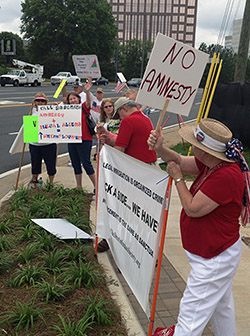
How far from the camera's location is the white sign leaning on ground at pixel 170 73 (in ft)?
9.55

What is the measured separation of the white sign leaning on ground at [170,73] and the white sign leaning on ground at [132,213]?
21.7 inches

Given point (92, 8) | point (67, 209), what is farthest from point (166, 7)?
point (67, 209)

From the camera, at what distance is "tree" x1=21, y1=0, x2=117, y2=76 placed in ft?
216

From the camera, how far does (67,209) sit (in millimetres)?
5816

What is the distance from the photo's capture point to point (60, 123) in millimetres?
6672

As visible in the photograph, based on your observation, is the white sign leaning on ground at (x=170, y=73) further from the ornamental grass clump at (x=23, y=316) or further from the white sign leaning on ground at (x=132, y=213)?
the ornamental grass clump at (x=23, y=316)

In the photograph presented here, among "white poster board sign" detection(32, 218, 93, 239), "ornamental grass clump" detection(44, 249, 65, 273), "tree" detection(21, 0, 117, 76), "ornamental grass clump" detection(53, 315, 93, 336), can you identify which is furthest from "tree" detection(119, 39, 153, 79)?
"ornamental grass clump" detection(53, 315, 93, 336)

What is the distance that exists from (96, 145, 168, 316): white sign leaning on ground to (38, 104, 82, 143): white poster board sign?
2264 millimetres

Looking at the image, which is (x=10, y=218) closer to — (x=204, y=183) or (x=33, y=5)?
(x=204, y=183)

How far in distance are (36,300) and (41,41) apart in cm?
6869

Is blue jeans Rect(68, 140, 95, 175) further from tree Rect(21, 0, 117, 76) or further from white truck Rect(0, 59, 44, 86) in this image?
tree Rect(21, 0, 117, 76)

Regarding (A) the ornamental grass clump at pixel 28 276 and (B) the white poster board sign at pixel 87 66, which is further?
(B) the white poster board sign at pixel 87 66

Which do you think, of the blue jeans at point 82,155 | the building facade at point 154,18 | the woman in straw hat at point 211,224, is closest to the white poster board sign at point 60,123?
the blue jeans at point 82,155

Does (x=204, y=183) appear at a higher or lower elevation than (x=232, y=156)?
lower
